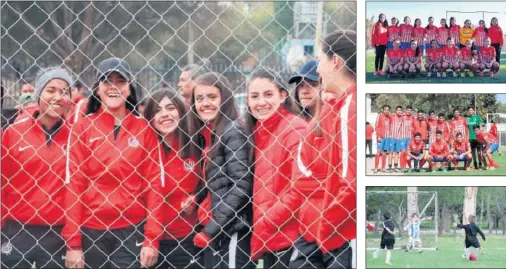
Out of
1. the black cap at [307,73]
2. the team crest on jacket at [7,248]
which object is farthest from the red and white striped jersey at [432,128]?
the team crest on jacket at [7,248]

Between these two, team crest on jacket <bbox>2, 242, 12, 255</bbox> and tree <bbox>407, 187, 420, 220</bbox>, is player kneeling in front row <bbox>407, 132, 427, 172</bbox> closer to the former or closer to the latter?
tree <bbox>407, 187, 420, 220</bbox>

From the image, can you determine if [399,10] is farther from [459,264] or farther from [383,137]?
[459,264]

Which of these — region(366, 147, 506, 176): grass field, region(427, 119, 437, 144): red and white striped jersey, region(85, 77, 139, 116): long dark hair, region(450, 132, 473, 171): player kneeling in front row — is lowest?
region(366, 147, 506, 176): grass field

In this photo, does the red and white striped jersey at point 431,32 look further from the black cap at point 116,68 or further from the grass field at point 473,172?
the black cap at point 116,68

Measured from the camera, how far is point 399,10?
11.9ft

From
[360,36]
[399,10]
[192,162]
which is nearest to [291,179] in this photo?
[192,162]

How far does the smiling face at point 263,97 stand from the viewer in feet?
11.8

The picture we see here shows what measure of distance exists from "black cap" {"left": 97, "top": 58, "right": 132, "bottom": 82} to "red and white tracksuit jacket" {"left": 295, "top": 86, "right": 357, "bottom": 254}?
3.16 ft

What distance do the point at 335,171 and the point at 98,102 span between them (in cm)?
126

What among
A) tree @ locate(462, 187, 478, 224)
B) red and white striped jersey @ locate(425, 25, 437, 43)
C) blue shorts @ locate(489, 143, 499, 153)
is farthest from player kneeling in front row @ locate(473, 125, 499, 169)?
red and white striped jersey @ locate(425, 25, 437, 43)

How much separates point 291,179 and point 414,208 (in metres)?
0.66

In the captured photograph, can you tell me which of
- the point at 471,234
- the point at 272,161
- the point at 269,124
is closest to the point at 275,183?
the point at 272,161

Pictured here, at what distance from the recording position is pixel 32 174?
3.63 meters

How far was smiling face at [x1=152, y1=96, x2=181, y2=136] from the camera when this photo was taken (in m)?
3.61
